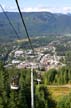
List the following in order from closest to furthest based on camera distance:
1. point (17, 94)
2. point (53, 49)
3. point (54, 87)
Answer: point (17, 94) < point (54, 87) < point (53, 49)

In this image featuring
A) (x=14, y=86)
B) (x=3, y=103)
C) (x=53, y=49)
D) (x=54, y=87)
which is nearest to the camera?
(x=14, y=86)

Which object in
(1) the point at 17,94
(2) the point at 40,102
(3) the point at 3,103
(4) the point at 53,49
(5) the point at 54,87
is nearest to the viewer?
(3) the point at 3,103

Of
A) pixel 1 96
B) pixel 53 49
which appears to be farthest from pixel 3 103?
pixel 53 49

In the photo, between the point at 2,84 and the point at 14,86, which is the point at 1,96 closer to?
the point at 2,84

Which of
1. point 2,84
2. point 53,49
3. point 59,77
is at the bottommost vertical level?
point 2,84

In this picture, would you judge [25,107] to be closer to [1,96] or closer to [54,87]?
[1,96]

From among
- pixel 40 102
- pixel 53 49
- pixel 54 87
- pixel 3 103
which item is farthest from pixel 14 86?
pixel 53 49

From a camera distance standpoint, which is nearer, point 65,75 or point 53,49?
point 65,75

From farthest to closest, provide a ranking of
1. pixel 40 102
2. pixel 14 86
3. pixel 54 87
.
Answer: pixel 54 87, pixel 40 102, pixel 14 86

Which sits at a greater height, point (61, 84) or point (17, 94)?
point (61, 84)
